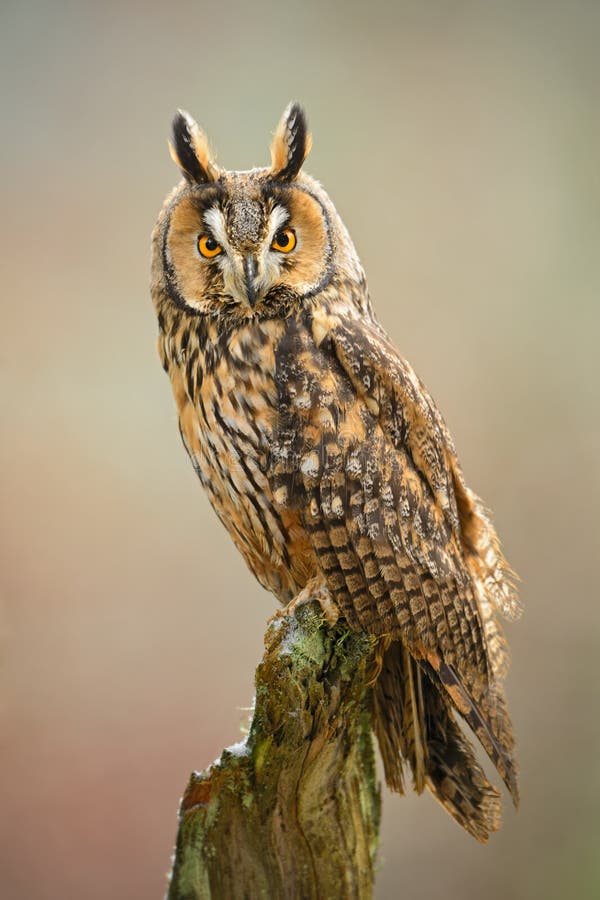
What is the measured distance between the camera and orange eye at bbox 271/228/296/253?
4.46ft

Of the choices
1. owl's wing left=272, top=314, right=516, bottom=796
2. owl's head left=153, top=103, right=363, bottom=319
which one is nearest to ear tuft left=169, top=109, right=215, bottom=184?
owl's head left=153, top=103, right=363, bottom=319

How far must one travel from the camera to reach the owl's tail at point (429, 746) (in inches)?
57.3

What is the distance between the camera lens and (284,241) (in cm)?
138

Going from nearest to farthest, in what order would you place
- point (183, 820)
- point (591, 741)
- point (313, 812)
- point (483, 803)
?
point (183, 820) → point (313, 812) → point (483, 803) → point (591, 741)

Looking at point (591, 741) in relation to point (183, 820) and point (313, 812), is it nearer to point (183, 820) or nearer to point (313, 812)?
point (313, 812)

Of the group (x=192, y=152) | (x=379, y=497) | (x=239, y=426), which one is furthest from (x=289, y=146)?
(x=379, y=497)

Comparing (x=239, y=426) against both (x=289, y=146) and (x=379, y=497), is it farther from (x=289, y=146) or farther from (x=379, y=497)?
(x=289, y=146)

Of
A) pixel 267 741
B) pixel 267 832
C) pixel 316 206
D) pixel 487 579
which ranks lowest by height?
pixel 267 832

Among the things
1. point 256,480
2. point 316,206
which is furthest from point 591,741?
point 316,206

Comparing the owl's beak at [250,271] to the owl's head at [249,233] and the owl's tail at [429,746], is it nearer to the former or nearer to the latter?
the owl's head at [249,233]

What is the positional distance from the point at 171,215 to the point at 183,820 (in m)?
0.98

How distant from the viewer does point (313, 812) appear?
1347 millimetres

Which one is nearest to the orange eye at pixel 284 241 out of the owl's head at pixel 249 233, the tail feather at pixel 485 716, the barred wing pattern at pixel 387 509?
the owl's head at pixel 249 233

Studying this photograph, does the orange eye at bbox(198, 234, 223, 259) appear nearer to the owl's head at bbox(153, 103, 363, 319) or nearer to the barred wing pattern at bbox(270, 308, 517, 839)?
the owl's head at bbox(153, 103, 363, 319)
